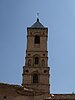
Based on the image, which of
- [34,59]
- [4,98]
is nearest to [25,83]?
[34,59]

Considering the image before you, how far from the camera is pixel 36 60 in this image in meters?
43.0

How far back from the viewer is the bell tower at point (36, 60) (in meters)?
40.9

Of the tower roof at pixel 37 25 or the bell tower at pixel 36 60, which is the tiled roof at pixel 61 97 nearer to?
the bell tower at pixel 36 60

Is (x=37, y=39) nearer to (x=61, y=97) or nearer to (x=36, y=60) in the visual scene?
(x=36, y=60)

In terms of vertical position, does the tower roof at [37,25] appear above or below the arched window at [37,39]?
above

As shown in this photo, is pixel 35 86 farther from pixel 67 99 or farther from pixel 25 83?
pixel 67 99

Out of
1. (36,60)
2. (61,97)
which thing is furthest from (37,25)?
(61,97)

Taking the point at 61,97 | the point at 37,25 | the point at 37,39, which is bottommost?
the point at 61,97

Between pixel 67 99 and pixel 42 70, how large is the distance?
10357 mm

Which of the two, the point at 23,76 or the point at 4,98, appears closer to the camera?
the point at 4,98

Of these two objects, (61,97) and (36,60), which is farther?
(36,60)

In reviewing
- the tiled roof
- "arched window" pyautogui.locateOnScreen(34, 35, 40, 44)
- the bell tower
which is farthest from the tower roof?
the tiled roof

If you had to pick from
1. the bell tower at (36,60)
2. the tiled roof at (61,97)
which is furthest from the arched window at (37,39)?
the tiled roof at (61,97)

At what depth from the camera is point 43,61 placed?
42.7m
